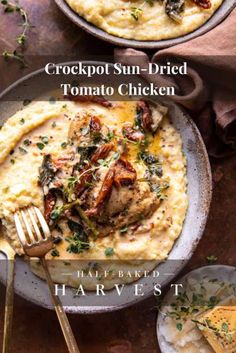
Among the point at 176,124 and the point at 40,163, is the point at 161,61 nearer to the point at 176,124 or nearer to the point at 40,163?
the point at 176,124

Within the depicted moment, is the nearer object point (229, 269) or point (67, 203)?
point (67, 203)

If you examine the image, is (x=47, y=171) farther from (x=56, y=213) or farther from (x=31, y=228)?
(x=31, y=228)

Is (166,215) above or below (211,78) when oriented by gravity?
below

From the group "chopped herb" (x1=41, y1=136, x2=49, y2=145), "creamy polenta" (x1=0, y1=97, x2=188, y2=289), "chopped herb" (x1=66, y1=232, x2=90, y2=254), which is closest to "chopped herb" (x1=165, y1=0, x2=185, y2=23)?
"creamy polenta" (x1=0, y1=97, x2=188, y2=289)

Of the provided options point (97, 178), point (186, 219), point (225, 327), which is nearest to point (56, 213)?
point (97, 178)

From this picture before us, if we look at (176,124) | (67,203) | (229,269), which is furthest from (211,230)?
(67,203)

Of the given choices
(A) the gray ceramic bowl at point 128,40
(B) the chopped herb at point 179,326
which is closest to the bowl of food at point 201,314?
(B) the chopped herb at point 179,326

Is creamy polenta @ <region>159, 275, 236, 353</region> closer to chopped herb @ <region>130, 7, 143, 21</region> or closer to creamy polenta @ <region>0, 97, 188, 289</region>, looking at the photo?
creamy polenta @ <region>0, 97, 188, 289</region>

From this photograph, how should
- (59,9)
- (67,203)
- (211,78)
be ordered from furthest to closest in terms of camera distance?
1. (59,9)
2. (211,78)
3. (67,203)
